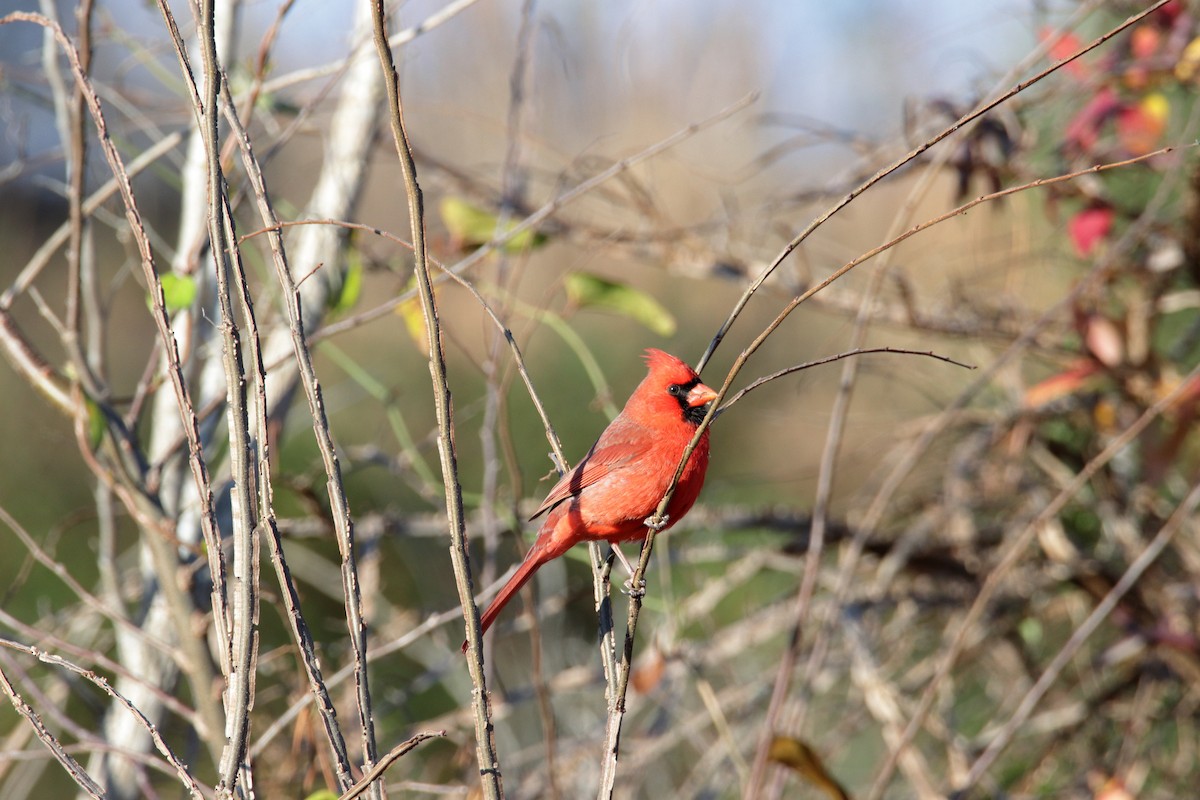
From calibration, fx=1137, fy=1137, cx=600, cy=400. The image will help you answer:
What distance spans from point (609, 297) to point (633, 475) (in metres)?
0.42

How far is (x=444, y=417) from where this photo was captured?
1076mm

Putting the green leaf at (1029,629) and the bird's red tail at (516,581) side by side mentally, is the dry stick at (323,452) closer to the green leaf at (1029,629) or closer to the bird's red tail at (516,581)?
the bird's red tail at (516,581)

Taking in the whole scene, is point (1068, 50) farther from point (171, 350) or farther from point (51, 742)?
point (51, 742)

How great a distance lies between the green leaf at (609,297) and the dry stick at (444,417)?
1091mm

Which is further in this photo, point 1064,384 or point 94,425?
point 1064,384

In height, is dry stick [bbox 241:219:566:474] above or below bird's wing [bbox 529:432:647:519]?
above

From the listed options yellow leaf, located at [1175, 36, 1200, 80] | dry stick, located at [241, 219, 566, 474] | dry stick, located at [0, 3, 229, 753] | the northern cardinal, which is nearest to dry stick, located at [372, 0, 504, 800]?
dry stick, located at [241, 219, 566, 474]

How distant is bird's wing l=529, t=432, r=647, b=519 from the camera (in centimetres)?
190

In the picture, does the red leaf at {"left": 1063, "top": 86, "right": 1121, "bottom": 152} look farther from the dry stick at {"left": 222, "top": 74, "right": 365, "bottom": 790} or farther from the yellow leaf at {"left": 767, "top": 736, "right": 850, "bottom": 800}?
the dry stick at {"left": 222, "top": 74, "right": 365, "bottom": 790}

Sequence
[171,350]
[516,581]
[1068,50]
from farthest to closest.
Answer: [1068,50], [516,581], [171,350]

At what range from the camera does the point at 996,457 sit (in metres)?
3.16

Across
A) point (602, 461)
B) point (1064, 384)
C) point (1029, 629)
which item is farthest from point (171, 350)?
point (1029, 629)

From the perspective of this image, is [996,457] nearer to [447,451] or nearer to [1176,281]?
[1176,281]

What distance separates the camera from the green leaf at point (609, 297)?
2176 millimetres
